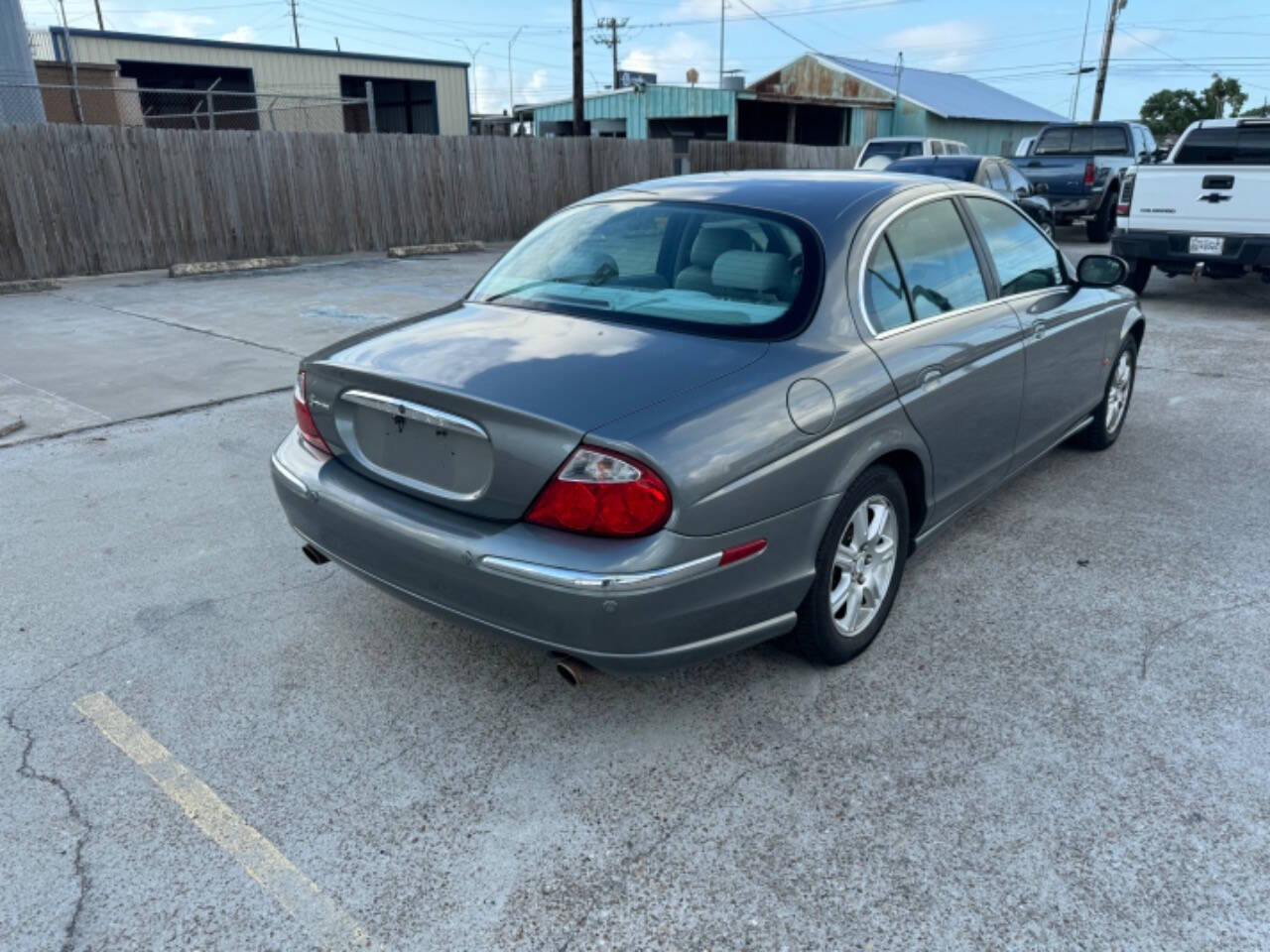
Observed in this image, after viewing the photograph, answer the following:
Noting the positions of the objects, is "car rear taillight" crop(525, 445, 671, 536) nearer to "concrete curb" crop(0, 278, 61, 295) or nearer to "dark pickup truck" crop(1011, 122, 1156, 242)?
"concrete curb" crop(0, 278, 61, 295)

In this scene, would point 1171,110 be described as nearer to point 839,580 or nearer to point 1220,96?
point 1220,96

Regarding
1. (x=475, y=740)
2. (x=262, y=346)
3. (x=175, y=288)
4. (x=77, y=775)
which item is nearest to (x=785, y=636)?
(x=475, y=740)

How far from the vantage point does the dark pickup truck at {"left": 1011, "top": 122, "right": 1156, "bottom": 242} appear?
16.5 metres

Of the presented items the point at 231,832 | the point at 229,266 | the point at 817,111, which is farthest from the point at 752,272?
the point at 817,111

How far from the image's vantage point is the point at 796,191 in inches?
137

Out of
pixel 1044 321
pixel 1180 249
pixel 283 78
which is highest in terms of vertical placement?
pixel 283 78

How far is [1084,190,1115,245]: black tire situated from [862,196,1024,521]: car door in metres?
15.1

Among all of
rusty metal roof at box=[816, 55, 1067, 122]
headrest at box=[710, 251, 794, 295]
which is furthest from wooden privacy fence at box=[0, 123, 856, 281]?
rusty metal roof at box=[816, 55, 1067, 122]

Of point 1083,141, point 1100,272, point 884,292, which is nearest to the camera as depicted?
point 884,292

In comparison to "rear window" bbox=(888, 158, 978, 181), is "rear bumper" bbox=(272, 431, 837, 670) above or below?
below

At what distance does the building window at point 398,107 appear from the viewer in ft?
111

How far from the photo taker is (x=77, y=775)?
8.80 ft

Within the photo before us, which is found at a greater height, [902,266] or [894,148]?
[894,148]

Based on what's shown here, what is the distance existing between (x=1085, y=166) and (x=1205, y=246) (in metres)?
7.71
